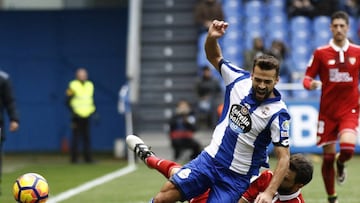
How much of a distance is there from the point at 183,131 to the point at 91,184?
188 inches

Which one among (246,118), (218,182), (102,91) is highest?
(246,118)

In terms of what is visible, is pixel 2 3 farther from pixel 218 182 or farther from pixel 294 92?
pixel 218 182

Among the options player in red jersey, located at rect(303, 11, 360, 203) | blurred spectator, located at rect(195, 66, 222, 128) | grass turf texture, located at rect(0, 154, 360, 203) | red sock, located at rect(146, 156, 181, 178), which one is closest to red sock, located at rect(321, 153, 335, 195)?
player in red jersey, located at rect(303, 11, 360, 203)

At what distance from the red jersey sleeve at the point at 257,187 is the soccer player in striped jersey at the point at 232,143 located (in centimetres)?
10

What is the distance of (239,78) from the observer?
29.3 feet

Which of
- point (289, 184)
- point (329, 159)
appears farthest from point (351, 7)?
point (289, 184)

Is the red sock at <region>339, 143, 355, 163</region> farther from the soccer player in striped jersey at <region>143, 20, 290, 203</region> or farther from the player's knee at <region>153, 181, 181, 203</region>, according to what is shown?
the player's knee at <region>153, 181, 181, 203</region>

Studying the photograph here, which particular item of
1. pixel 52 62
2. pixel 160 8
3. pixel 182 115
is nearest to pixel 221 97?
pixel 182 115

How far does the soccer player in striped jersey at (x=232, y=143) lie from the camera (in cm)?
862

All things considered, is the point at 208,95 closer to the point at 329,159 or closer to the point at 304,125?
the point at 304,125

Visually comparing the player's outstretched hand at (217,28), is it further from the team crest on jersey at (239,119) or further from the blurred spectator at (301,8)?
the blurred spectator at (301,8)

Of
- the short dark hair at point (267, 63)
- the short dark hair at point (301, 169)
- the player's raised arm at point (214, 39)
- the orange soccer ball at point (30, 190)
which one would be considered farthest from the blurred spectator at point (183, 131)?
the short dark hair at point (267, 63)

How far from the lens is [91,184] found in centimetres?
1547

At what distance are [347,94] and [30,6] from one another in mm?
14484
